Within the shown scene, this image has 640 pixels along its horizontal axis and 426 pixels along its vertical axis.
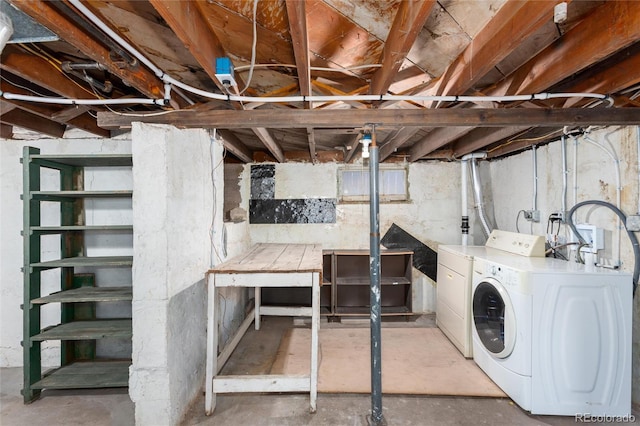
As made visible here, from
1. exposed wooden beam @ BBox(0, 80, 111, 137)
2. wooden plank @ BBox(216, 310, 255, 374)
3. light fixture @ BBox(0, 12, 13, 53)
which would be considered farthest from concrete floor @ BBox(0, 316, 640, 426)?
light fixture @ BBox(0, 12, 13, 53)

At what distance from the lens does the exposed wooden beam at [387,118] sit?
1775 mm

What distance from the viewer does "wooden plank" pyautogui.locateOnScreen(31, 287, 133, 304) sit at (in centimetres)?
193

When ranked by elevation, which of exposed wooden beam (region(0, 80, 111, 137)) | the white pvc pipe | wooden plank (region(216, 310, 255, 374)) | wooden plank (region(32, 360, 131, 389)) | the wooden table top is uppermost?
exposed wooden beam (region(0, 80, 111, 137))

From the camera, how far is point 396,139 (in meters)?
2.60

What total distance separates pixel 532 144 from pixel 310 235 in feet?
8.46

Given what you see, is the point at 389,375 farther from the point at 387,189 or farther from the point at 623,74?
the point at 623,74

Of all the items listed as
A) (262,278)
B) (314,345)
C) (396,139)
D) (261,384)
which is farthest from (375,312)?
(396,139)

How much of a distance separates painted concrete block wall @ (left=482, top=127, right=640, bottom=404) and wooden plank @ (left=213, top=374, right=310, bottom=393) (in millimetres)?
2328

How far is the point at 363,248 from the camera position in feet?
11.7

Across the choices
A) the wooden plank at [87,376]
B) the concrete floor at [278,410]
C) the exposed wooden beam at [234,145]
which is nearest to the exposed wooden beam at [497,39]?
the exposed wooden beam at [234,145]

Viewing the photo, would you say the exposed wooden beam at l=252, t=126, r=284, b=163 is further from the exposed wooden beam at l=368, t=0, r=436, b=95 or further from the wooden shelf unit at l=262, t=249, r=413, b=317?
the wooden shelf unit at l=262, t=249, r=413, b=317

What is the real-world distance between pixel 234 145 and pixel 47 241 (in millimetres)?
1894

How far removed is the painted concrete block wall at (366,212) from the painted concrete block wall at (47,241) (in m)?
1.42

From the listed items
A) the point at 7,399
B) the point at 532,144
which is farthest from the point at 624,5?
the point at 7,399
